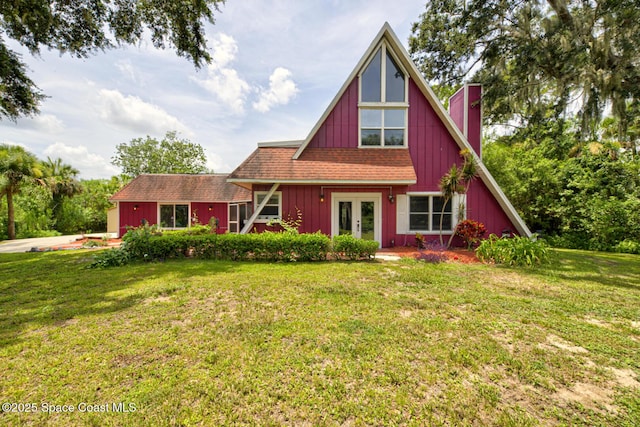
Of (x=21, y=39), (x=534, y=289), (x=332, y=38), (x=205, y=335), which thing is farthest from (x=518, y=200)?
(x=21, y=39)

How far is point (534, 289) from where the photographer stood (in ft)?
18.4

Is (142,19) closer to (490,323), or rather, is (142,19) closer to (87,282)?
(87,282)

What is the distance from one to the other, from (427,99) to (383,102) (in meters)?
1.86

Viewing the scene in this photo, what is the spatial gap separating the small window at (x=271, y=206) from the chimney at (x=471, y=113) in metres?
8.46

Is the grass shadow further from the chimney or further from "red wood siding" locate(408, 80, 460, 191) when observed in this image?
the chimney

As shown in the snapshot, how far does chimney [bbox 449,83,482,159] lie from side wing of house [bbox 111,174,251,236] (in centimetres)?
1405

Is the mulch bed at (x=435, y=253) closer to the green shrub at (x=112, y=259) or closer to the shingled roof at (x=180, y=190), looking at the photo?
the green shrub at (x=112, y=259)

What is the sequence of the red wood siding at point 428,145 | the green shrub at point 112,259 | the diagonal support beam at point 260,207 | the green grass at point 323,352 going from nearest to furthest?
1. the green grass at point 323,352
2. the green shrub at point 112,259
3. the diagonal support beam at point 260,207
4. the red wood siding at point 428,145

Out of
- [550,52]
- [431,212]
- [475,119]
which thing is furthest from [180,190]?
[550,52]

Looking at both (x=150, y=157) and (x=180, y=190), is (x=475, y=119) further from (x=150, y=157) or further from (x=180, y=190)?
(x=150, y=157)

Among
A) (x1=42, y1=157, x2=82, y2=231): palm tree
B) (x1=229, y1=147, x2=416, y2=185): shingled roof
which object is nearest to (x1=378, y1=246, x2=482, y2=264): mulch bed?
(x1=229, y1=147, x2=416, y2=185): shingled roof

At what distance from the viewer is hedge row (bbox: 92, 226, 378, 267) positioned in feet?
26.2

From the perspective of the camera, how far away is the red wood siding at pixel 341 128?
1064 cm

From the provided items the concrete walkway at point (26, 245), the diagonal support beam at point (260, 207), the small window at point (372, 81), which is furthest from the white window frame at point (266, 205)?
the concrete walkway at point (26, 245)
